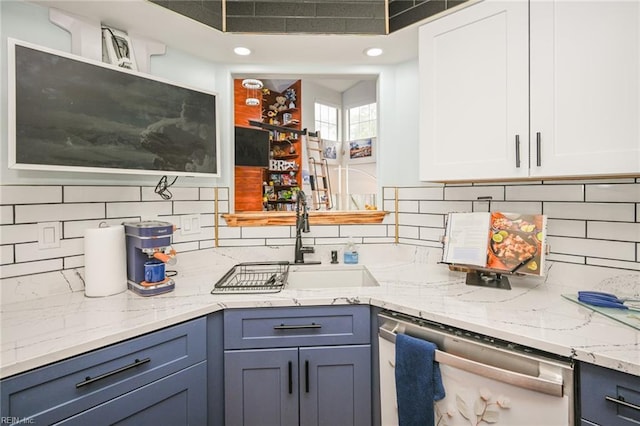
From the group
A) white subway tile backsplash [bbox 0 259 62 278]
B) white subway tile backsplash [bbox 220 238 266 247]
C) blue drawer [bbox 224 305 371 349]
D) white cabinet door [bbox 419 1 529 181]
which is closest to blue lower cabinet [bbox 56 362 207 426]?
blue drawer [bbox 224 305 371 349]

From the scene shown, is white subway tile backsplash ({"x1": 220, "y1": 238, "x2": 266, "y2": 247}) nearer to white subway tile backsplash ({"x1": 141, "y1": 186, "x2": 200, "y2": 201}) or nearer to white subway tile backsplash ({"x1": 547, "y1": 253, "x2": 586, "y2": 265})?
white subway tile backsplash ({"x1": 141, "y1": 186, "x2": 200, "y2": 201})

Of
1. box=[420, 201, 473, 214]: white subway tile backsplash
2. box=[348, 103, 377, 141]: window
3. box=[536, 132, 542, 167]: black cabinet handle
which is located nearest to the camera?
box=[536, 132, 542, 167]: black cabinet handle

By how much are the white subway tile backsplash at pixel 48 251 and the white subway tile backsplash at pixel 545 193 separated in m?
2.09

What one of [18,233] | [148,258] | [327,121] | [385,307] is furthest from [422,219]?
[327,121]

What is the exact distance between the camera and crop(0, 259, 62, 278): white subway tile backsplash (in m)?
1.25

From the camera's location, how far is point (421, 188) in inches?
75.1

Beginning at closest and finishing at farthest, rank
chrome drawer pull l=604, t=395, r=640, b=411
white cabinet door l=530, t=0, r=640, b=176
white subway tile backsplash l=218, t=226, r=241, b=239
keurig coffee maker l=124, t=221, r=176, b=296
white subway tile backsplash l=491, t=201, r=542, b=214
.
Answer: chrome drawer pull l=604, t=395, r=640, b=411, white cabinet door l=530, t=0, r=640, b=176, keurig coffee maker l=124, t=221, r=176, b=296, white subway tile backsplash l=491, t=201, r=542, b=214, white subway tile backsplash l=218, t=226, r=241, b=239

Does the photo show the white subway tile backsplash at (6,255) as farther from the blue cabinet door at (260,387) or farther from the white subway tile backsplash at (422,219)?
the white subway tile backsplash at (422,219)

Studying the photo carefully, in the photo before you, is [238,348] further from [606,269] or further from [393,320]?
[606,269]

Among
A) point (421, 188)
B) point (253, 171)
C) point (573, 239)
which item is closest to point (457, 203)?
point (421, 188)

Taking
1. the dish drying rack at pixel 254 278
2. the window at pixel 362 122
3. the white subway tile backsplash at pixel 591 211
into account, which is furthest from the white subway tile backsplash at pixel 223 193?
the window at pixel 362 122

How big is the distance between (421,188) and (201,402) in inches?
61.6

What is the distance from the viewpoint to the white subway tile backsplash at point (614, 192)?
127 cm

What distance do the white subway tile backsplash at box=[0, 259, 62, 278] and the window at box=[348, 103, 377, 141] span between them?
146 inches
